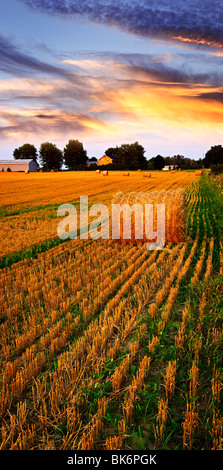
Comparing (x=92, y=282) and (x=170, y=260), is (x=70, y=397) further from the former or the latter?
(x=170, y=260)

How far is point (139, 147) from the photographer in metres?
123

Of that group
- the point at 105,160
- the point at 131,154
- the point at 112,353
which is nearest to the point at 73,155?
the point at 105,160

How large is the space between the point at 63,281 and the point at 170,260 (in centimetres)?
303

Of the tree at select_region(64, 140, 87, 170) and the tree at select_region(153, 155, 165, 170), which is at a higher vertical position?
the tree at select_region(64, 140, 87, 170)

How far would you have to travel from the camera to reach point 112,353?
4.64m

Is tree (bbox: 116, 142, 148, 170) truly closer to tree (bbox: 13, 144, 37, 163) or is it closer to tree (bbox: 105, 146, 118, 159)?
tree (bbox: 105, 146, 118, 159)

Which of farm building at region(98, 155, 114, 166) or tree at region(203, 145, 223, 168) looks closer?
tree at region(203, 145, 223, 168)

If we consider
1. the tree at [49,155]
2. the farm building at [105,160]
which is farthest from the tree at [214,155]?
the tree at [49,155]

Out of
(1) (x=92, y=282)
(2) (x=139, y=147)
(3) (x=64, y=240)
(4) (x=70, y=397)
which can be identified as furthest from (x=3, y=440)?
(2) (x=139, y=147)

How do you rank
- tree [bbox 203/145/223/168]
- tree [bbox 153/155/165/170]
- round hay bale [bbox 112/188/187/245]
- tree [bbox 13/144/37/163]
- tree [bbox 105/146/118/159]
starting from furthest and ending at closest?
tree [bbox 105/146/118/159], tree [bbox 13/144/37/163], tree [bbox 153/155/165/170], tree [bbox 203/145/223/168], round hay bale [bbox 112/188/187/245]

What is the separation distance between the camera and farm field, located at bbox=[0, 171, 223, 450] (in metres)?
3.38

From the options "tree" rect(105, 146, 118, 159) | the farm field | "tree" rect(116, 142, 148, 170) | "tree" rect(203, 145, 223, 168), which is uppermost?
"tree" rect(105, 146, 118, 159)

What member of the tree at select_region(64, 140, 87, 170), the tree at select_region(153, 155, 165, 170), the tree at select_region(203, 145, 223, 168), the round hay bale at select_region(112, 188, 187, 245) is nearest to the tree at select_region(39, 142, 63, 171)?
the tree at select_region(64, 140, 87, 170)
